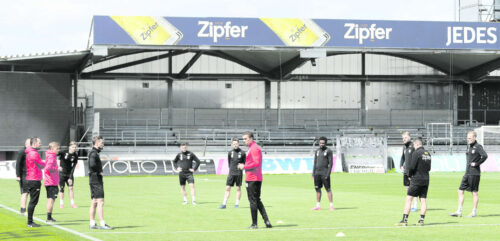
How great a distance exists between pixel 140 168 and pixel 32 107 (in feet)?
29.1

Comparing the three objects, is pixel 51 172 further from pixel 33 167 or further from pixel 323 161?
pixel 323 161

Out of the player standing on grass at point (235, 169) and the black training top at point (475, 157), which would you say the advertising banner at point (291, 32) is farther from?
the black training top at point (475, 157)

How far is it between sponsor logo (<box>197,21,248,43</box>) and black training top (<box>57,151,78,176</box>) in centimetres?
2490

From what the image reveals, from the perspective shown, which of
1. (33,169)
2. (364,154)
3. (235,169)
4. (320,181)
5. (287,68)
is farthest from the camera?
(287,68)

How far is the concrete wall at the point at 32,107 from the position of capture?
48.7 m

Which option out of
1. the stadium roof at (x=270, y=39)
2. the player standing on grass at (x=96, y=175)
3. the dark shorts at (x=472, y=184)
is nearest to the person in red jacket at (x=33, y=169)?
the player standing on grass at (x=96, y=175)

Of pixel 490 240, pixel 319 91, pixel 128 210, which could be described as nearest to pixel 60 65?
pixel 319 91

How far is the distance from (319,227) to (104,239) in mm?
4481

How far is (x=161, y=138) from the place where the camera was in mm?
53438

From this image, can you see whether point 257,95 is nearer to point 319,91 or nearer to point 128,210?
point 319,91

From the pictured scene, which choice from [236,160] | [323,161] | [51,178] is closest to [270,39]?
[236,160]

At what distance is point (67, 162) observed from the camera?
75.8 ft

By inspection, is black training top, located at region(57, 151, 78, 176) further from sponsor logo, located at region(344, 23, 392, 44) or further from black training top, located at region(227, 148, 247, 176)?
sponsor logo, located at region(344, 23, 392, 44)

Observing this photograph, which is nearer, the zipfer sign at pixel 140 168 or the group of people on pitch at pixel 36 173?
the group of people on pitch at pixel 36 173
